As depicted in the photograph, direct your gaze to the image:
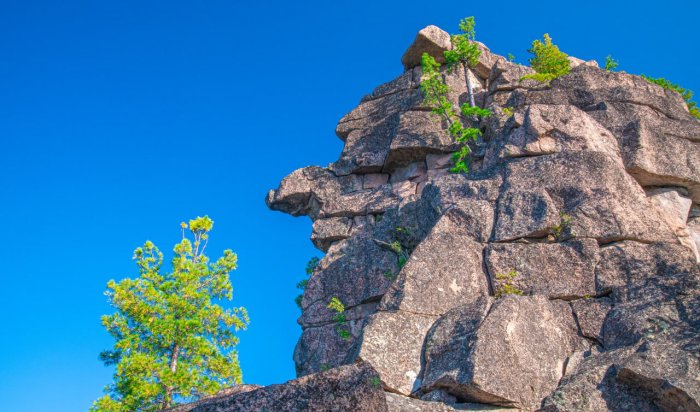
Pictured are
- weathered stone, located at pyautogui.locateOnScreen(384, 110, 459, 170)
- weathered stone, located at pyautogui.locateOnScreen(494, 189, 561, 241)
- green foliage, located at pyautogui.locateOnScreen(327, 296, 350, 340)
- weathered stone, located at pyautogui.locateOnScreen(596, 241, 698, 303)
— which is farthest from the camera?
weathered stone, located at pyautogui.locateOnScreen(384, 110, 459, 170)

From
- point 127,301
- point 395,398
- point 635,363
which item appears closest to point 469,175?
point 635,363

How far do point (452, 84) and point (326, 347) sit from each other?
19.2 m

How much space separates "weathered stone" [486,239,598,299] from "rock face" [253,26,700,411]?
0.15ft

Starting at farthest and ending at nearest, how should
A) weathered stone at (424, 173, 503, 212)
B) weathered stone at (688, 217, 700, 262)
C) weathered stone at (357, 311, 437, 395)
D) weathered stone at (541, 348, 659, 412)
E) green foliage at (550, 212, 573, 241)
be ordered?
weathered stone at (688, 217, 700, 262) → weathered stone at (424, 173, 503, 212) → green foliage at (550, 212, 573, 241) → weathered stone at (357, 311, 437, 395) → weathered stone at (541, 348, 659, 412)

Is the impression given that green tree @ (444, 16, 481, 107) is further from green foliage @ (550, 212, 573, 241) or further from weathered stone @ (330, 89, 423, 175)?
green foliage @ (550, 212, 573, 241)

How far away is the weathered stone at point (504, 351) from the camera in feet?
47.8

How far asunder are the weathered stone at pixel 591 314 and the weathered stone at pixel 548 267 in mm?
936

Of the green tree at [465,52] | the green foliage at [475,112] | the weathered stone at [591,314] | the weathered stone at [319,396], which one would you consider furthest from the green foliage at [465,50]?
the weathered stone at [319,396]

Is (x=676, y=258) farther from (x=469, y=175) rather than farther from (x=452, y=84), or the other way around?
(x=452, y=84)

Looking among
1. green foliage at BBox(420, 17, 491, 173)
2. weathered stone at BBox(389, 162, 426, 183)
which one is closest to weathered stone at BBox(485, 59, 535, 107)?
green foliage at BBox(420, 17, 491, 173)

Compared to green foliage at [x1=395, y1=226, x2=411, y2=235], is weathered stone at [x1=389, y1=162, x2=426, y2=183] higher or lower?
higher

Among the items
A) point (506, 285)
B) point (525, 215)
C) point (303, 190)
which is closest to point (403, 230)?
point (525, 215)

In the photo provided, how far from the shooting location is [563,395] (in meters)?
12.9

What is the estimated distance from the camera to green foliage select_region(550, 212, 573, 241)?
69.4 ft
